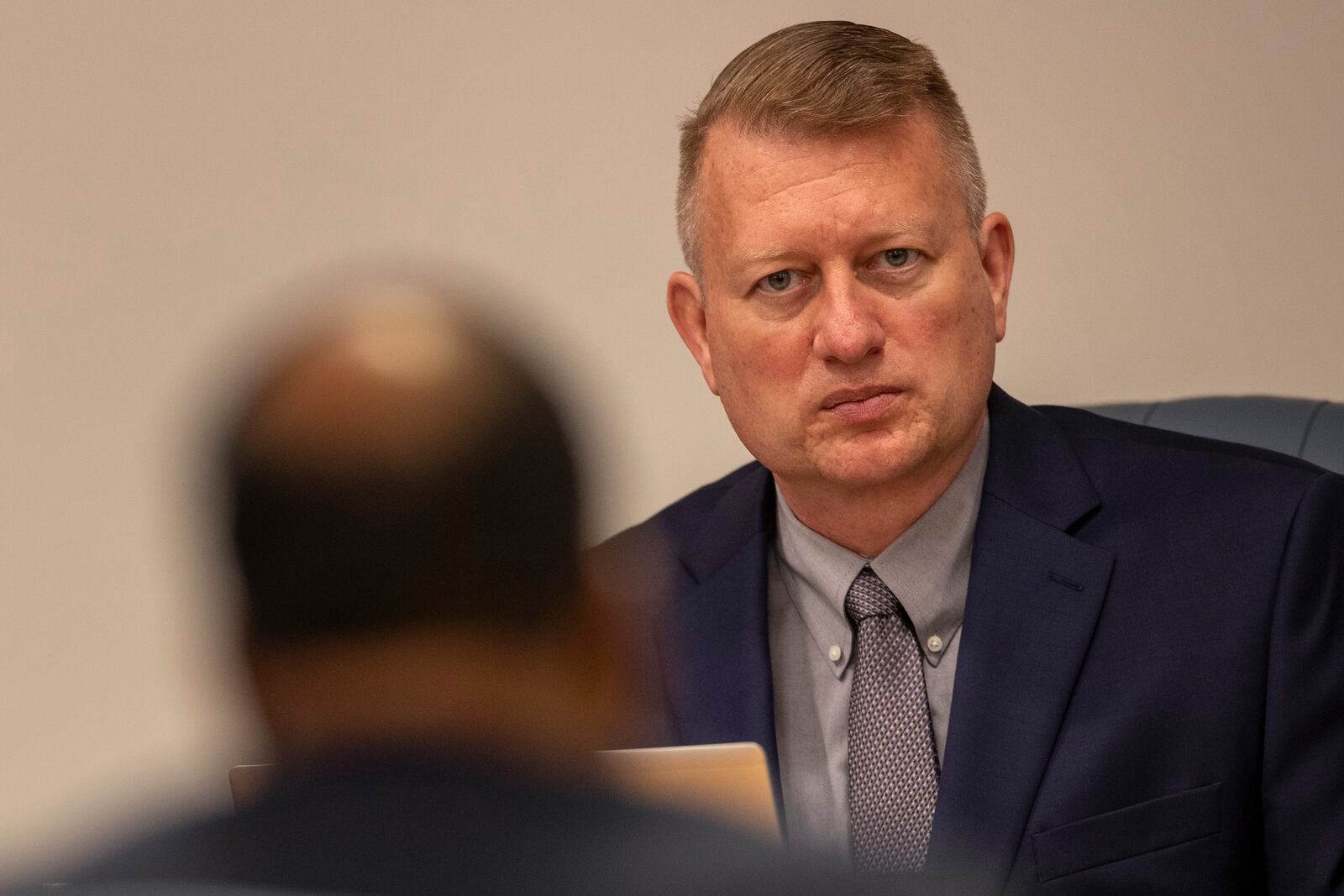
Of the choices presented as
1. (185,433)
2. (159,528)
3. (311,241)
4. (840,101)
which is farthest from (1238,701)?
(159,528)

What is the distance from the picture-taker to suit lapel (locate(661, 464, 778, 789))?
1.80 metres

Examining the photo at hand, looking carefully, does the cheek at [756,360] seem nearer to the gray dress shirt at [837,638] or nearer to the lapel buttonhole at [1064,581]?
the gray dress shirt at [837,638]

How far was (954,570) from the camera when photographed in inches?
71.2

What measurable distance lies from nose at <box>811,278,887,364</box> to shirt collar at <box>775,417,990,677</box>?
23cm

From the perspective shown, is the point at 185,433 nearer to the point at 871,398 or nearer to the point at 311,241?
the point at 871,398

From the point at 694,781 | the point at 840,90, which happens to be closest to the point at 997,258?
the point at 840,90

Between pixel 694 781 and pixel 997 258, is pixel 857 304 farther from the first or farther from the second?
pixel 694 781

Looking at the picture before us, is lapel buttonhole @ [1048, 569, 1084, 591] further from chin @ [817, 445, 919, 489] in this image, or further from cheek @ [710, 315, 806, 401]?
cheek @ [710, 315, 806, 401]

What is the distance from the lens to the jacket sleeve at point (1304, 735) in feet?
5.23

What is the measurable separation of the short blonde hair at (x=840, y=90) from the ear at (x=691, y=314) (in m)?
0.22

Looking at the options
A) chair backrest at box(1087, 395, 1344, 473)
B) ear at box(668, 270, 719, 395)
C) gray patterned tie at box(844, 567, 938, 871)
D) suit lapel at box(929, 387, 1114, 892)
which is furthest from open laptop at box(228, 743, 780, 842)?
chair backrest at box(1087, 395, 1344, 473)

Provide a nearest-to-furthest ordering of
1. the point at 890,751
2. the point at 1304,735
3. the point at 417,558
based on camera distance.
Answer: the point at 417,558 < the point at 1304,735 < the point at 890,751

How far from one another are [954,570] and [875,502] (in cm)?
13

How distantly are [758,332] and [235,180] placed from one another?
135cm
